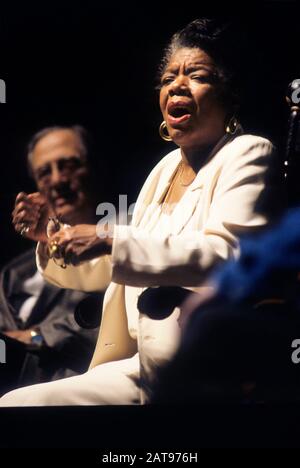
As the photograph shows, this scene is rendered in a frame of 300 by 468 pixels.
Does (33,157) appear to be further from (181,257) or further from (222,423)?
(222,423)

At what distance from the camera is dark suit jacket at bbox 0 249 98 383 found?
10.7 ft

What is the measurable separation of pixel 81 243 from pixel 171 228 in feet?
1.02

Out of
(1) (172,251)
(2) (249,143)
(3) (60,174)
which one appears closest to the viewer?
(1) (172,251)

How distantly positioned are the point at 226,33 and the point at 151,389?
123 centimetres

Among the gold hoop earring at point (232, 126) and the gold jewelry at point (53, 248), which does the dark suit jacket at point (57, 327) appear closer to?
the gold jewelry at point (53, 248)

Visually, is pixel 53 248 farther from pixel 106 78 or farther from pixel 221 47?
pixel 221 47

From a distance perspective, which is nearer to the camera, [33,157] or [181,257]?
[181,257]

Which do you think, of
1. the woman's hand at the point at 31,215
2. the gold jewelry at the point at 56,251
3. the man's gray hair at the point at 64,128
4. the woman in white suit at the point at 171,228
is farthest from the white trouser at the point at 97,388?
the man's gray hair at the point at 64,128

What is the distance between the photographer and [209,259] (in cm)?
315

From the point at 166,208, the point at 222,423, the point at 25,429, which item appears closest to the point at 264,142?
the point at 166,208

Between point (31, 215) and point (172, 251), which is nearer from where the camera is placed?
point (172, 251)

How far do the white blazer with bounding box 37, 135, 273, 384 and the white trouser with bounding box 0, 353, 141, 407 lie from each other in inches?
1.5

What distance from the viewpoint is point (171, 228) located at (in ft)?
10.6

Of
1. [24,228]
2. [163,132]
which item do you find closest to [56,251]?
[24,228]
